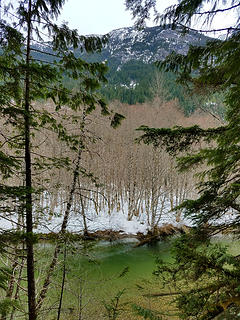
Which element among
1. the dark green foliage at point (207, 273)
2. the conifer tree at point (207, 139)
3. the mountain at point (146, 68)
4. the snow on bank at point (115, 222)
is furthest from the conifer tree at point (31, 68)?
the snow on bank at point (115, 222)

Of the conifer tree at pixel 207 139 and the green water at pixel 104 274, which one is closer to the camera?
the conifer tree at pixel 207 139

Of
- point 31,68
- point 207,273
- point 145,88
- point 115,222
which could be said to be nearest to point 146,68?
point 145,88

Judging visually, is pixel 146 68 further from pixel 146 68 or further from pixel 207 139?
pixel 207 139

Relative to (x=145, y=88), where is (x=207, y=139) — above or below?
below

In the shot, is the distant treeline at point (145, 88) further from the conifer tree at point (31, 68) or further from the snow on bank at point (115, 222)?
the snow on bank at point (115, 222)

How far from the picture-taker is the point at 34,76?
2.60 meters

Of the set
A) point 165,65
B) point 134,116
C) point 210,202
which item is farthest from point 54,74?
point 134,116

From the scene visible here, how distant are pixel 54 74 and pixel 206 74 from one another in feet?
7.15

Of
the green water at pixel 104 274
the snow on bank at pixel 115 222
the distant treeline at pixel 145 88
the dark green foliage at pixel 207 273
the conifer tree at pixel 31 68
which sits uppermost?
the distant treeline at pixel 145 88

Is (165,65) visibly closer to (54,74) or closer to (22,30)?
(54,74)

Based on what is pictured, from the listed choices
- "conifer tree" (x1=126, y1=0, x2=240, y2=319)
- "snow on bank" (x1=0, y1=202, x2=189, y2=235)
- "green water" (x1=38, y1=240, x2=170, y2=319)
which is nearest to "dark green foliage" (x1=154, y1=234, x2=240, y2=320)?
"conifer tree" (x1=126, y1=0, x2=240, y2=319)

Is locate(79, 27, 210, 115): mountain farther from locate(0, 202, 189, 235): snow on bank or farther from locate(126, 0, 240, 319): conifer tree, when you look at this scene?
locate(0, 202, 189, 235): snow on bank

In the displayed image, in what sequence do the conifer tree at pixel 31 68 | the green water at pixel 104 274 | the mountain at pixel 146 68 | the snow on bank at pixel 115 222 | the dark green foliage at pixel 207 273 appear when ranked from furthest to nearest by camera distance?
the snow on bank at pixel 115 222
the green water at pixel 104 274
the mountain at pixel 146 68
the dark green foliage at pixel 207 273
the conifer tree at pixel 31 68

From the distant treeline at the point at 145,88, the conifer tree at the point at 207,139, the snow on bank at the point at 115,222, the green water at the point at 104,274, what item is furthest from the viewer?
the snow on bank at the point at 115,222
